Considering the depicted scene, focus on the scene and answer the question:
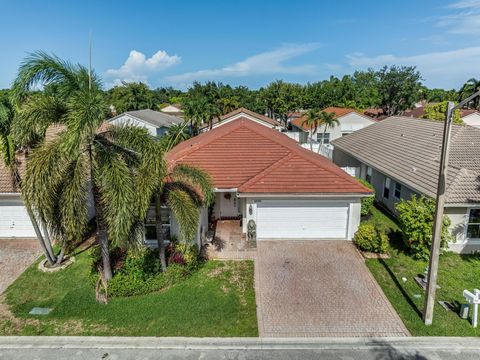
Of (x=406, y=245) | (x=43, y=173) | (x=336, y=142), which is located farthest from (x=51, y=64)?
(x=336, y=142)

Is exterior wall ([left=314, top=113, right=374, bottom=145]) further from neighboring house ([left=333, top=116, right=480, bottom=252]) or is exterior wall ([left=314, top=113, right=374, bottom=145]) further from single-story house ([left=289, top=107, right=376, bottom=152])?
neighboring house ([left=333, top=116, right=480, bottom=252])

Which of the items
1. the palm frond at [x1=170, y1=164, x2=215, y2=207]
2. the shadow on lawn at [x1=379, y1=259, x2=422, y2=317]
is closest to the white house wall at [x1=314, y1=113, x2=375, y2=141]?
the shadow on lawn at [x1=379, y1=259, x2=422, y2=317]

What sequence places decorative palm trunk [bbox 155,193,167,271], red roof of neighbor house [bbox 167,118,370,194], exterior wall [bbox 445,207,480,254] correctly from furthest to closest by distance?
red roof of neighbor house [bbox 167,118,370,194] → exterior wall [bbox 445,207,480,254] → decorative palm trunk [bbox 155,193,167,271]

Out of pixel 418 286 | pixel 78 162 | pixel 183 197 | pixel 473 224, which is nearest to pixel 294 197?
pixel 183 197

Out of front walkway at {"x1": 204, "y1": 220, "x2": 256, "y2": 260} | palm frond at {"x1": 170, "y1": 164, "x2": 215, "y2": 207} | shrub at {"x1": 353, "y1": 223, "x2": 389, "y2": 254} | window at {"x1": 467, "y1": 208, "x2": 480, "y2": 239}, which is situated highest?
palm frond at {"x1": 170, "y1": 164, "x2": 215, "y2": 207}

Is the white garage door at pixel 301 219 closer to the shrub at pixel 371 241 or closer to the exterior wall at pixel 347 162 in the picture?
the shrub at pixel 371 241

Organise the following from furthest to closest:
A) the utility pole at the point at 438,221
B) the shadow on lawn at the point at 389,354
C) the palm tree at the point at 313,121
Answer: the palm tree at the point at 313,121, the shadow on lawn at the point at 389,354, the utility pole at the point at 438,221

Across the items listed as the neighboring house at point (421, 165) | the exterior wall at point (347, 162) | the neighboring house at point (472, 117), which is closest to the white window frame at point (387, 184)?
the neighboring house at point (421, 165)
